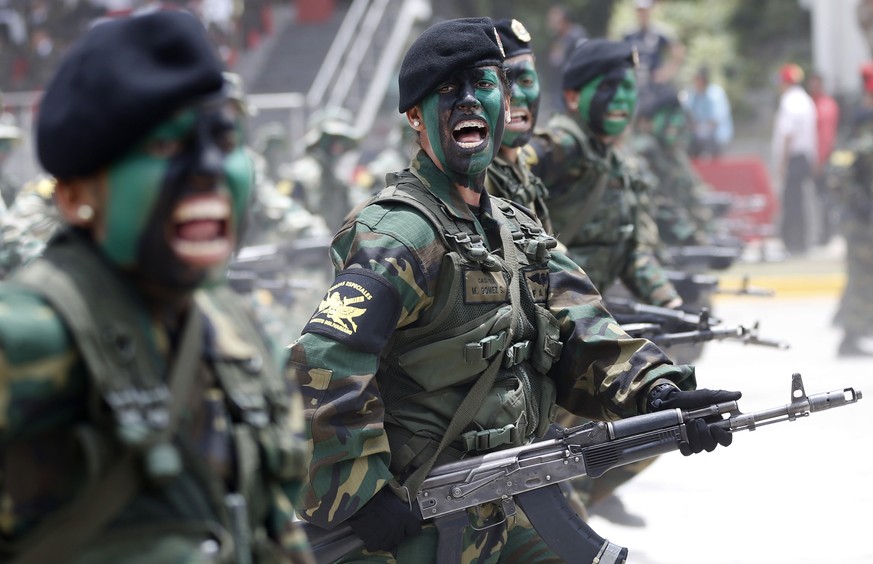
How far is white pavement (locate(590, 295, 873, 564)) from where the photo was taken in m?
7.19

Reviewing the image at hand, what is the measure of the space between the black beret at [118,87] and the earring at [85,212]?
0.06 meters

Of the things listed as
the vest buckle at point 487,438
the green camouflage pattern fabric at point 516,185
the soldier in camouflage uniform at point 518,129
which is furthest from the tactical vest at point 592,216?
the vest buckle at point 487,438

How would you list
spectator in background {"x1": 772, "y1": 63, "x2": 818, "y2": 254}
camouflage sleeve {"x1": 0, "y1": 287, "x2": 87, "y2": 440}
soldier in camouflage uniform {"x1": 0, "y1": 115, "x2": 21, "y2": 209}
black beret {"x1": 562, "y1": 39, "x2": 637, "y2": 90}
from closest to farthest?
camouflage sleeve {"x1": 0, "y1": 287, "x2": 87, "y2": 440} < black beret {"x1": 562, "y1": 39, "x2": 637, "y2": 90} < soldier in camouflage uniform {"x1": 0, "y1": 115, "x2": 21, "y2": 209} < spectator in background {"x1": 772, "y1": 63, "x2": 818, "y2": 254}

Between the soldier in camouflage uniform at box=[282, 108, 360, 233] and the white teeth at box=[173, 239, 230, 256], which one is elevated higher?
the white teeth at box=[173, 239, 230, 256]

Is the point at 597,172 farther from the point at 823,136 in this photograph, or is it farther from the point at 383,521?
the point at 823,136

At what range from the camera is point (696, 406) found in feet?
13.6

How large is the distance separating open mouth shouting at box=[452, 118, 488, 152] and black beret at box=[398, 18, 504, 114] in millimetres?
136

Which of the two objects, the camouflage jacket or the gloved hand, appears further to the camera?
the gloved hand

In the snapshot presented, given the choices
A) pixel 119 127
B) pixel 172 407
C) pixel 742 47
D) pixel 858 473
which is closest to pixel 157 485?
pixel 172 407

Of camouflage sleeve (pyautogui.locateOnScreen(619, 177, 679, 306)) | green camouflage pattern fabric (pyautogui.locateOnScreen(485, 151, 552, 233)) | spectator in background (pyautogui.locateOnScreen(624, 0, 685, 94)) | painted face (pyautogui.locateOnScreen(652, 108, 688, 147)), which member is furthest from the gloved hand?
spectator in background (pyautogui.locateOnScreen(624, 0, 685, 94))

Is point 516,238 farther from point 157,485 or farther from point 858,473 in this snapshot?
point 858,473

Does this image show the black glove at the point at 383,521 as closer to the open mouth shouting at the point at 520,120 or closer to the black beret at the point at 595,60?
the open mouth shouting at the point at 520,120

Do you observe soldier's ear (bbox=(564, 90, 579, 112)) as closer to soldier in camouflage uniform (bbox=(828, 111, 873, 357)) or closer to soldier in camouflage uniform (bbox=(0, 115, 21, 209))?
soldier in camouflage uniform (bbox=(828, 111, 873, 357))

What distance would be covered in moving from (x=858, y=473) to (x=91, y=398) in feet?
22.6
